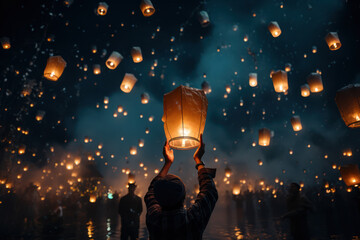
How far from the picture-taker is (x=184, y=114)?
2094mm

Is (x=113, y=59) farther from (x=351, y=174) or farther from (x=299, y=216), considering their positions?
(x=351, y=174)

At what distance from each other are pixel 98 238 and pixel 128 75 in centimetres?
574

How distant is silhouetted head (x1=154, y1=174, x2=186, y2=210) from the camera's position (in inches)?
56.1

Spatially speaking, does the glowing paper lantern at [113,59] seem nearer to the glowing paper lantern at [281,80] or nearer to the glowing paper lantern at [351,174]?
the glowing paper lantern at [281,80]

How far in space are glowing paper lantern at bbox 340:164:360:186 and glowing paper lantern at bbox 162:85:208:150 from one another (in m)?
5.46

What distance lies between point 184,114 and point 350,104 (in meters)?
3.21

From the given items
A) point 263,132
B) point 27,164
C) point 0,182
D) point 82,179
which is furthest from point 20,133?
point 263,132

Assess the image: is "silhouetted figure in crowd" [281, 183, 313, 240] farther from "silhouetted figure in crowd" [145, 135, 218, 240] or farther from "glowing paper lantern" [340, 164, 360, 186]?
"silhouetted figure in crowd" [145, 135, 218, 240]

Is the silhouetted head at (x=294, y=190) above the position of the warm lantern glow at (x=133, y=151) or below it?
below

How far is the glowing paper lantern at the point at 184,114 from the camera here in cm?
209

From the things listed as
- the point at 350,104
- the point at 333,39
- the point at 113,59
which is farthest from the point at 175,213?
the point at 333,39

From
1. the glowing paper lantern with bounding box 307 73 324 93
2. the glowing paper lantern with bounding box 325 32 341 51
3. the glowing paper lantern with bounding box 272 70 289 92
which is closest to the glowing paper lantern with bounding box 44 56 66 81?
the glowing paper lantern with bounding box 272 70 289 92

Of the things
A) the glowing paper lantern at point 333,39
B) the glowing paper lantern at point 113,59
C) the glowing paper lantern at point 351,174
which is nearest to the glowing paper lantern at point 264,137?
the glowing paper lantern at point 351,174

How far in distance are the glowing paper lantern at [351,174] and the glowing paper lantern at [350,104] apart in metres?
2.57
